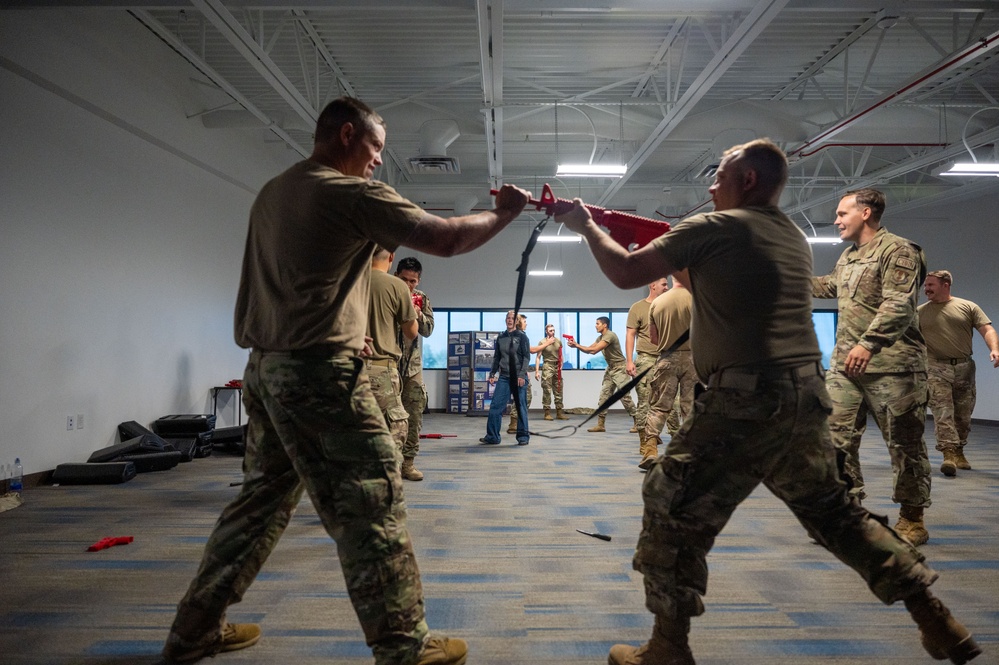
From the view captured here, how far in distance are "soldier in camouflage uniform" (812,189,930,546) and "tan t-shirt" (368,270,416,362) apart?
98.3 inches

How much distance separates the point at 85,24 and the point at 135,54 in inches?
33.4

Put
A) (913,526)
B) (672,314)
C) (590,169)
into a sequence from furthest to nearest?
(590,169), (672,314), (913,526)

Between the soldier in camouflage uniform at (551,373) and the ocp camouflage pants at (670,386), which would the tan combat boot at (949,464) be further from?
the soldier in camouflage uniform at (551,373)

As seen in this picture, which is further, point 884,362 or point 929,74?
point 929,74

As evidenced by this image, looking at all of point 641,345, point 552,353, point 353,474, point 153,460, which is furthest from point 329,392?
point 552,353

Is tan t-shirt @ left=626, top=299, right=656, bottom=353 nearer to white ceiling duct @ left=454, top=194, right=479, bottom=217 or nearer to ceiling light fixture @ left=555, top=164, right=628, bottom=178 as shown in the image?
ceiling light fixture @ left=555, top=164, right=628, bottom=178

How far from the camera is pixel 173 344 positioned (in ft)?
25.7

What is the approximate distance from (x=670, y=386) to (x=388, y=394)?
2724mm

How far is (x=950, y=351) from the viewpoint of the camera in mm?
6578

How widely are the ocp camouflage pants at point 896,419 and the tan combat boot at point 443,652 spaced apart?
2.21 m

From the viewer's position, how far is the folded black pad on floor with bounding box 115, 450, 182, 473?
5977mm

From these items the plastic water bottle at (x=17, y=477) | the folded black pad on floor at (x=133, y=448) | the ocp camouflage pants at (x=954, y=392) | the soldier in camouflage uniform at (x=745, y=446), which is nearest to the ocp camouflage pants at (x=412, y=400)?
the folded black pad on floor at (x=133, y=448)

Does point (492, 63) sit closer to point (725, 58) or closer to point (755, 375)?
point (725, 58)

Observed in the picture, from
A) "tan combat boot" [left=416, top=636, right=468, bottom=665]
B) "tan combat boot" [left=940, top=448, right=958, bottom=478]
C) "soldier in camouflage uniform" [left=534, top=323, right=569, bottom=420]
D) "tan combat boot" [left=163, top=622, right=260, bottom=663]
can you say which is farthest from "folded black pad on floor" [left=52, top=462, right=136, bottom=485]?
"soldier in camouflage uniform" [left=534, top=323, right=569, bottom=420]
